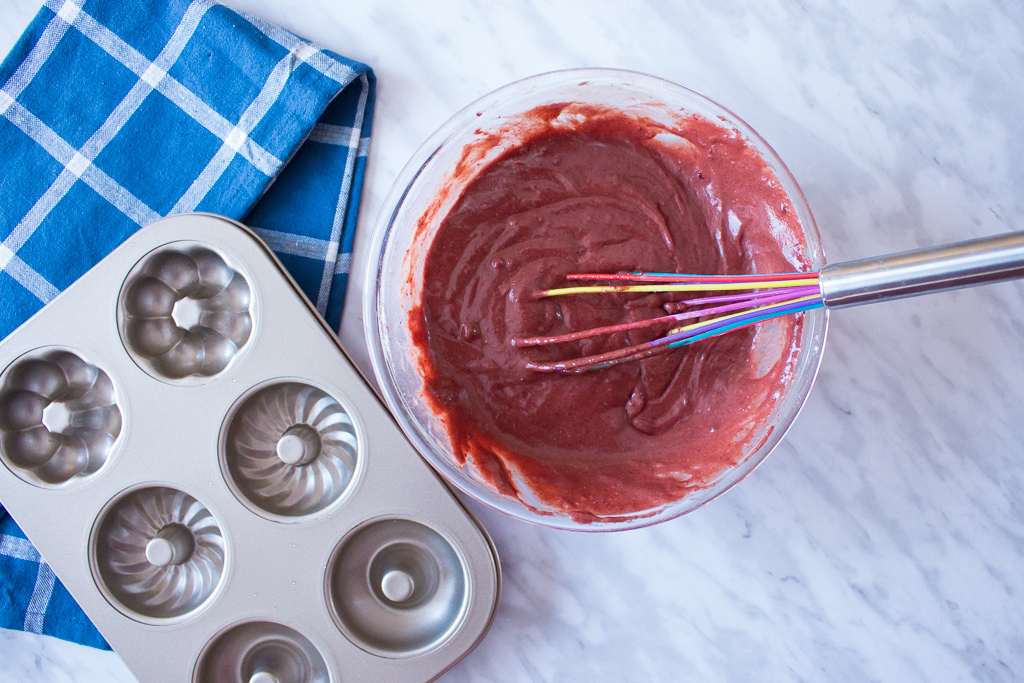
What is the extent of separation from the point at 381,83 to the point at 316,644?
1256mm

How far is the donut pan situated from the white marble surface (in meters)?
0.16

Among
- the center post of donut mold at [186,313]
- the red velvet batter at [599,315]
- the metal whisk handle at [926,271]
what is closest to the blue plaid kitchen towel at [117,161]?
the center post of donut mold at [186,313]

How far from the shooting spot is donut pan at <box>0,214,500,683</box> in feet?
4.67

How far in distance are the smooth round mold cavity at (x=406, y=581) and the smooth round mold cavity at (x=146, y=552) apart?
0.92 ft

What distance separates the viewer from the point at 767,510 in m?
1.53

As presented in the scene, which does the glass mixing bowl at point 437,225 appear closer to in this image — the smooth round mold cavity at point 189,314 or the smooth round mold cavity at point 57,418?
the smooth round mold cavity at point 189,314

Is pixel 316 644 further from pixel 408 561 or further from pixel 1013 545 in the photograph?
pixel 1013 545

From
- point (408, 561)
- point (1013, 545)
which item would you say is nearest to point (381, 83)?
point (408, 561)

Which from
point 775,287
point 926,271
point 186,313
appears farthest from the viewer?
point 186,313

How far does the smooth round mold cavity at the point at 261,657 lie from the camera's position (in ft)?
4.82

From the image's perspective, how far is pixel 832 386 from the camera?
1.52m

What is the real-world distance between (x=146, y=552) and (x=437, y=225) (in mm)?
949

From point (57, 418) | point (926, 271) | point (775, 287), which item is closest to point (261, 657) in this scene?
point (57, 418)

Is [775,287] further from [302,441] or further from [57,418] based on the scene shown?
[57,418]
